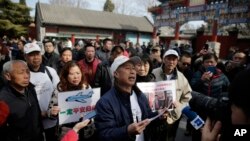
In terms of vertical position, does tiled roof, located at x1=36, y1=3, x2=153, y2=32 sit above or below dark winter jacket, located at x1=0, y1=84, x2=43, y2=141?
above

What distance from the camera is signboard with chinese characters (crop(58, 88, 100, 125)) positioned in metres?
→ 2.55

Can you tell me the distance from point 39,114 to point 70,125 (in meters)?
0.37

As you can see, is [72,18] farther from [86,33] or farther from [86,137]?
[86,137]

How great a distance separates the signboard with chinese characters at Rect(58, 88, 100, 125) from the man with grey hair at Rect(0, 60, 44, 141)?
1.00ft

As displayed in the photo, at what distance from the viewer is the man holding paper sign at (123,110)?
1.95 metres

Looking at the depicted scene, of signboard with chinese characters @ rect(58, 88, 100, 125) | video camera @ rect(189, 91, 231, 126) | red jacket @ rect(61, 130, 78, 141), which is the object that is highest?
video camera @ rect(189, 91, 231, 126)

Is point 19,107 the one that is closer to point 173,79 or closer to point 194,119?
point 194,119

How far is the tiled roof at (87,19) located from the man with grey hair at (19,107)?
26.0 metres

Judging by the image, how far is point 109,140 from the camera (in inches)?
79.2

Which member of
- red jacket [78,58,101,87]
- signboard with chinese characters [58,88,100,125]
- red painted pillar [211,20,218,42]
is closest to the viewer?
signboard with chinese characters [58,88,100,125]

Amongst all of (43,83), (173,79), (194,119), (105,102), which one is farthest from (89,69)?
(194,119)

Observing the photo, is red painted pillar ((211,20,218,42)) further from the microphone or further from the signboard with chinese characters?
the microphone

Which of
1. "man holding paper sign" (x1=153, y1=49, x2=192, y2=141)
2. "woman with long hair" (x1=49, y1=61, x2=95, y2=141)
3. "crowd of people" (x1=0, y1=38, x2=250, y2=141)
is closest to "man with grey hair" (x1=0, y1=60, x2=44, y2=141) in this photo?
"crowd of people" (x1=0, y1=38, x2=250, y2=141)

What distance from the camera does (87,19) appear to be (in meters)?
31.7
